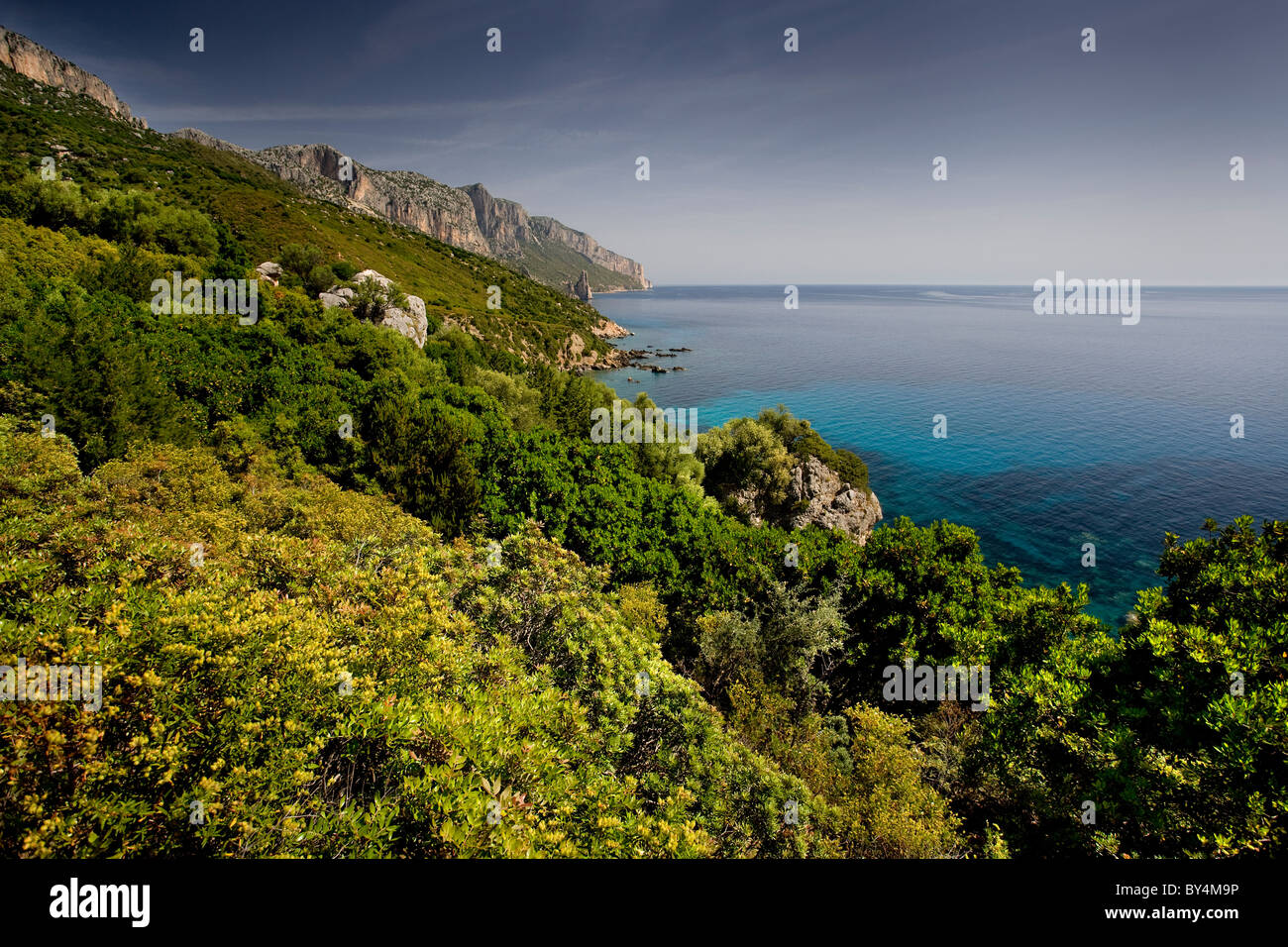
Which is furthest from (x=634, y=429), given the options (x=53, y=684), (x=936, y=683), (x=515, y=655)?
(x=53, y=684)

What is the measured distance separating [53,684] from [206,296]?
50.9m

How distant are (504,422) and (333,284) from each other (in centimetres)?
5436

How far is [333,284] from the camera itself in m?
71.1

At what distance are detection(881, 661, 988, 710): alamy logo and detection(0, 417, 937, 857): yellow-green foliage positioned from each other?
9.02 metres

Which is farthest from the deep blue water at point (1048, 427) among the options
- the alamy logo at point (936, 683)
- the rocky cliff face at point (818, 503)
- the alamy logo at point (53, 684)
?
the alamy logo at point (53, 684)

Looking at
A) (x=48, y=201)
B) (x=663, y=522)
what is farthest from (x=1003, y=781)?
(x=48, y=201)

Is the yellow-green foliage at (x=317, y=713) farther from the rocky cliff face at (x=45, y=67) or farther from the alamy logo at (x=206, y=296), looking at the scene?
the rocky cliff face at (x=45, y=67)

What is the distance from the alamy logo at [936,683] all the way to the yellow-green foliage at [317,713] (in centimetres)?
902

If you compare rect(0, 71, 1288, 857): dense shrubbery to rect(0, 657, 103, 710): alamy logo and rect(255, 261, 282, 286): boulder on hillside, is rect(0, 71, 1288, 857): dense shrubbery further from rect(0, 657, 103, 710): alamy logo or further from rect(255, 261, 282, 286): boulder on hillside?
rect(255, 261, 282, 286): boulder on hillside

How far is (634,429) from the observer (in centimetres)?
4684
